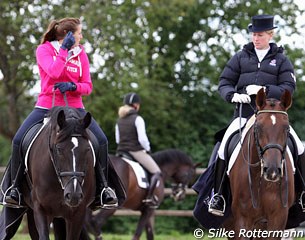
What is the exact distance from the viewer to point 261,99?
8055 mm

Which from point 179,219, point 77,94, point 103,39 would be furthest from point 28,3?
point 77,94

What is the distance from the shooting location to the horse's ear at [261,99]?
8016 mm

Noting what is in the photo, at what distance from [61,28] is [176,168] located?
325 inches

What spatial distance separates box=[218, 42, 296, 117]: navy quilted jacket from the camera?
29.0ft

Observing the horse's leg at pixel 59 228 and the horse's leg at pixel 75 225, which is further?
the horse's leg at pixel 59 228

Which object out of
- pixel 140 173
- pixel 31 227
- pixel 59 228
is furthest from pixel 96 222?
pixel 59 228

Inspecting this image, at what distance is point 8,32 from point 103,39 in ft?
7.42

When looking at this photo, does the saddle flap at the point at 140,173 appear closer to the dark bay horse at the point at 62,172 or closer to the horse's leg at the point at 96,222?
the horse's leg at the point at 96,222

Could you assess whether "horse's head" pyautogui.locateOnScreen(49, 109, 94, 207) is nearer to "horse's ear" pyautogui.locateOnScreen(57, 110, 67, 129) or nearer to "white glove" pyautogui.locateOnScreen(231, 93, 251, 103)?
"horse's ear" pyautogui.locateOnScreen(57, 110, 67, 129)

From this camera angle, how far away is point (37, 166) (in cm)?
857

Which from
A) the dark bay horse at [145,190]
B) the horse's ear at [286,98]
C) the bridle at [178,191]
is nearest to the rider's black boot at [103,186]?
the horse's ear at [286,98]

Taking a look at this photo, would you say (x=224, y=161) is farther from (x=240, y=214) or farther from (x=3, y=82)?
(x=3, y=82)

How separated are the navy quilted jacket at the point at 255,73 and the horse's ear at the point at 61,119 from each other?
1.92 m

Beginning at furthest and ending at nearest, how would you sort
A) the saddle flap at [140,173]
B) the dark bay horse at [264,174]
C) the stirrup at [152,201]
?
the stirrup at [152,201] < the saddle flap at [140,173] < the dark bay horse at [264,174]
